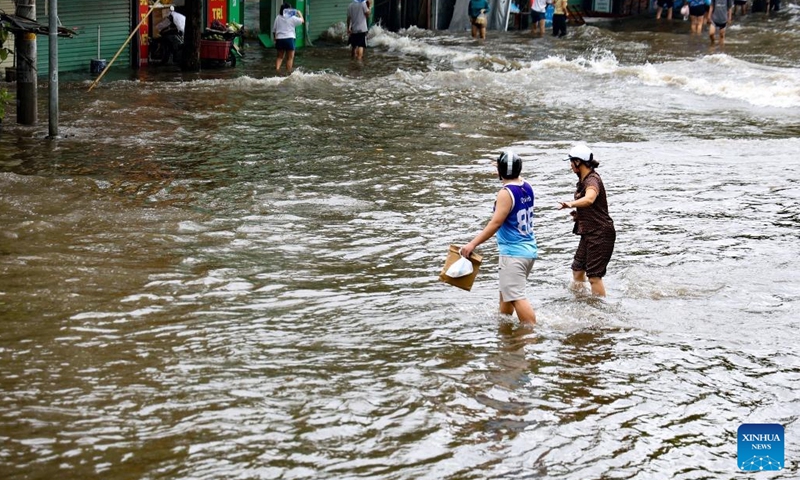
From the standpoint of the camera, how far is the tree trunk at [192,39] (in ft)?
77.4

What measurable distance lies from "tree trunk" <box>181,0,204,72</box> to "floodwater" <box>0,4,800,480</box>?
141 inches

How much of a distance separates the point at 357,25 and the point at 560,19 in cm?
1035

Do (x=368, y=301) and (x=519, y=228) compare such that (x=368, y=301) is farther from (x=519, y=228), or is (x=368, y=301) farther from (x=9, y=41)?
(x=9, y=41)

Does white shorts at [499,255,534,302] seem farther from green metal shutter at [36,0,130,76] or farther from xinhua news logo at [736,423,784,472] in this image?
green metal shutter at [36,0,130,76]

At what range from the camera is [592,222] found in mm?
10047

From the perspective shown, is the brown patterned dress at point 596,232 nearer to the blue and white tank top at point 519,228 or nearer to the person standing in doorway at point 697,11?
the blue and white tank top at point 519,228

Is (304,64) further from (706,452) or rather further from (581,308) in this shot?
(706,452)

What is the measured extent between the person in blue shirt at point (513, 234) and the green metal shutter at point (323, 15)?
24587 millimetres

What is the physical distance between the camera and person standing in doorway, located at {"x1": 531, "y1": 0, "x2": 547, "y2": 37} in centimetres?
3659

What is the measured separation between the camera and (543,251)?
38.8 ft

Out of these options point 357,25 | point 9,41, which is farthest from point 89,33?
point 357,25

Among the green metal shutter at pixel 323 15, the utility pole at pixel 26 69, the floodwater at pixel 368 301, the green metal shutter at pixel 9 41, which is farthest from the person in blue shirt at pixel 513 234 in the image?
the green metal shutter at pixel 323 15

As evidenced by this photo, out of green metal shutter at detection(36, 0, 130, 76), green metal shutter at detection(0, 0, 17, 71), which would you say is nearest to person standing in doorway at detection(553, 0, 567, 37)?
green metal shutter at detection(36, 0, 130, 76)

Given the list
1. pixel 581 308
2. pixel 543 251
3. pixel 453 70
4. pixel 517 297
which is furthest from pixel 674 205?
pixel 453 70
